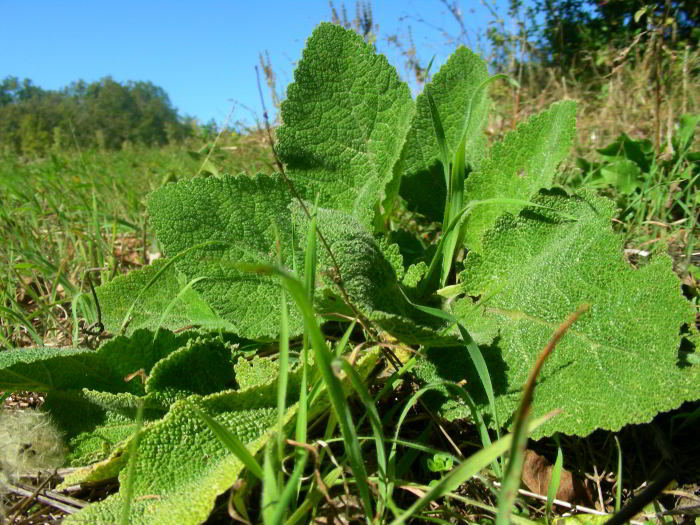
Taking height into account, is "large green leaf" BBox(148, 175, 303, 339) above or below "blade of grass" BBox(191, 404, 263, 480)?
above

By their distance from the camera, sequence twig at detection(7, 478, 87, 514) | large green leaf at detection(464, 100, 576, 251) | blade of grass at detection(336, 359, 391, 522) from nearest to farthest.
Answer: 1. blade of grass at detection(336, 359, 391, 522)
2. twig at detection(7, 478, 87, 514)
3. large green leaf at detection(464, 100, 576, 251)

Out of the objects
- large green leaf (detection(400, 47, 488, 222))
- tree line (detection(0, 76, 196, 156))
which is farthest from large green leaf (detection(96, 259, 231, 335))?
tree line (detection(0, 76, 196, 156))

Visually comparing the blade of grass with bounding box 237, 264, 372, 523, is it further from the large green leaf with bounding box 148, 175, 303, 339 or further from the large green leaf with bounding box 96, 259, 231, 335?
the large green leaf with bounding box 96, 259, 231, 335

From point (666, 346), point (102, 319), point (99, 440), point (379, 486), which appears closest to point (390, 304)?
point (379, 486)

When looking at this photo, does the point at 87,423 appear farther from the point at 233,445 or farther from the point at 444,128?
the point at 444,128

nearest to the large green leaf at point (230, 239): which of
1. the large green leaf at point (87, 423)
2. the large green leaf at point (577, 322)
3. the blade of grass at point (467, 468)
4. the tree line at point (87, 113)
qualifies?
the large green leaf at point (87, 423)

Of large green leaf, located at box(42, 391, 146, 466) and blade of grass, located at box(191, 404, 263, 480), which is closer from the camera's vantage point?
blade of grass, located at box(191, 404, 263, 480)
